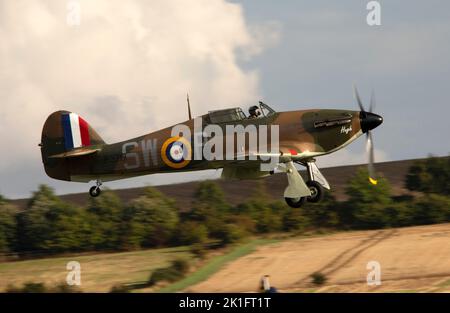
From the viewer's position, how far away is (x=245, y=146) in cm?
2177

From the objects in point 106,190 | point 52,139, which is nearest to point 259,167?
point 52,139

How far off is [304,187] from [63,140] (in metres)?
6.73

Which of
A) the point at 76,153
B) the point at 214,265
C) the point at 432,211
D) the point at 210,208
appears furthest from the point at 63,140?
the point at 432,211

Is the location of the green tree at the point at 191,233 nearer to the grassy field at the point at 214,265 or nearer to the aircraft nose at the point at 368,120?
the grassy field at the point at 214,265

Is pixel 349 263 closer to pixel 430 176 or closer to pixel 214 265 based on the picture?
pixel 214 265

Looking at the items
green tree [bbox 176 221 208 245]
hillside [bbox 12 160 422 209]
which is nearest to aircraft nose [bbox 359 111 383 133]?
green tree [bbox 176 221 208 245]

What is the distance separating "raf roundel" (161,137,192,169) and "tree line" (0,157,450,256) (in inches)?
845

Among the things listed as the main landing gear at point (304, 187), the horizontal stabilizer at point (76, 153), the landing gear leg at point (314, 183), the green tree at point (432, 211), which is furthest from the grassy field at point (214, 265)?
the landing gear leg at point (314, 183)

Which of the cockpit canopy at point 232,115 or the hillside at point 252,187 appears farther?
the hillside at point 252,187

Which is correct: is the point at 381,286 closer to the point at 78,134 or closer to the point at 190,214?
the point at 78,134

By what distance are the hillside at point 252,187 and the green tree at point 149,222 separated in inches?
109

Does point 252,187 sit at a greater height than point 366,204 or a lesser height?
greater

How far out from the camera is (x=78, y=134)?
23797 millimetres

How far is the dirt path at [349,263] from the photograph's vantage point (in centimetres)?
3334
